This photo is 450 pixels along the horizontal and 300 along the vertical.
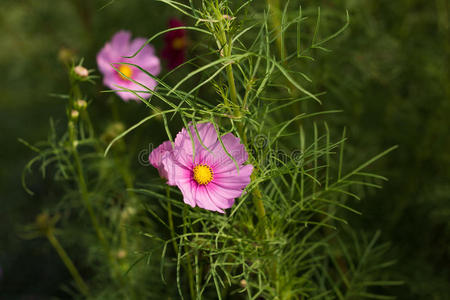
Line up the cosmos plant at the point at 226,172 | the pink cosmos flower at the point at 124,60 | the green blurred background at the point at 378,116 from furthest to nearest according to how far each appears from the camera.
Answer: the green blurred background at the point at 378,116 < the pink cosmos flower at the point at 124,60 < the cosmos plant at the point at 226,172

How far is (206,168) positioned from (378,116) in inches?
35.6

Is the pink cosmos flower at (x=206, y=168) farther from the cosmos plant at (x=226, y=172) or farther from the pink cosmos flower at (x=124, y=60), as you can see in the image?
the pink cosmos flower at (x=124, y=60)

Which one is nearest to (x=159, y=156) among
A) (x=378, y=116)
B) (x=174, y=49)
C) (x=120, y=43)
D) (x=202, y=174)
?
(x=202, y=174)

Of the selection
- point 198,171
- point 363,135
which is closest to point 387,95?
point 363,135

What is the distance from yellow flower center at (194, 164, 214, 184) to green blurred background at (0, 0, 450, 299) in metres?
0.53

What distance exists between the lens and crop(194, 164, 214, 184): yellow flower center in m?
0.56

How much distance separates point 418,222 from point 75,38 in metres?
1.47

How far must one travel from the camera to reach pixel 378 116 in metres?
1.34

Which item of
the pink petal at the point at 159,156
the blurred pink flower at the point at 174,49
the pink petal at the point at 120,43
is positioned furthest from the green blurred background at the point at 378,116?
the pink petal at the point at 159,156

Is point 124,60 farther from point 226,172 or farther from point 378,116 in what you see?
point 378,116

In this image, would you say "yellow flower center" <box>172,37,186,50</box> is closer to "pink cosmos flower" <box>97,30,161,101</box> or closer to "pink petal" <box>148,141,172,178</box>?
"pink cosmos flower" <box>97,30,161,101</box>

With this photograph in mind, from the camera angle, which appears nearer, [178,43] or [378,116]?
[178,43]

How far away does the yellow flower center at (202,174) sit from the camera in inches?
22.0

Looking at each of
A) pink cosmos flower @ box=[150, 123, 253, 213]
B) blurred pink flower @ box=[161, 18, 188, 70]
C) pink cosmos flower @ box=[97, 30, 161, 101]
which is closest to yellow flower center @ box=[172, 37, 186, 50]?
blurred pink flower @ box=[161, 18, 188, 70]
